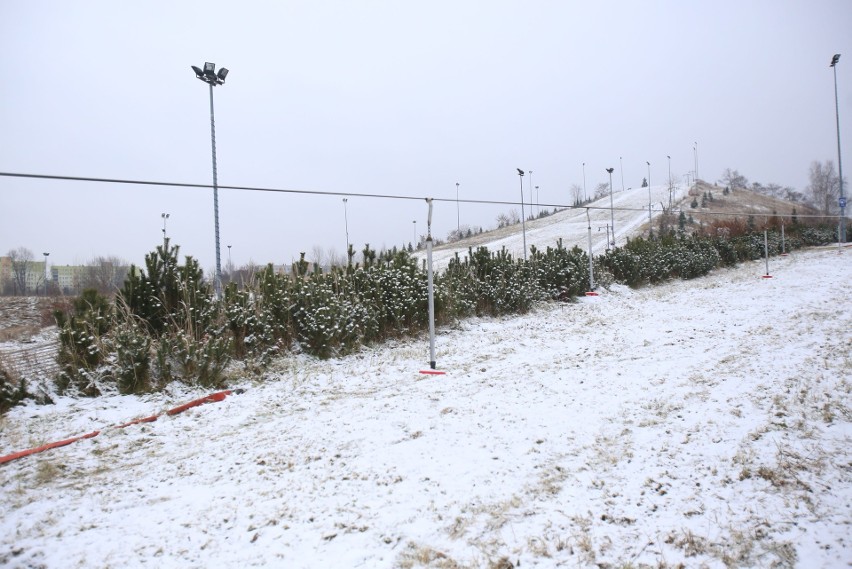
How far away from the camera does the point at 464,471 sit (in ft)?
9.87

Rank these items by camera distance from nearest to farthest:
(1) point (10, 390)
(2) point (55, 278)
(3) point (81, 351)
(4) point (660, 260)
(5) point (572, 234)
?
(1) point (10, 390)
(3) point (81, 351)
(2) point (55, 278)
(4) point (660, 260)
(5) point (572, 234)

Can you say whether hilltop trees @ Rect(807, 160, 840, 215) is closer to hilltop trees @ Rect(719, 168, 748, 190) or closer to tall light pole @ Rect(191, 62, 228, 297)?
hilltop trees @ Rect(719, 168, 748, 190)

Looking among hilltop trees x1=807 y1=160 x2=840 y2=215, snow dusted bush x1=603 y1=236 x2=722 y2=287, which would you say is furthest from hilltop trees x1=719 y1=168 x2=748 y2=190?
snow dusted bush x1=603 y1=236 x2=722 y2=287

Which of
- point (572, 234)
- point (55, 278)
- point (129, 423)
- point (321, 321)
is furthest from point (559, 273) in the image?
point (572, 234)

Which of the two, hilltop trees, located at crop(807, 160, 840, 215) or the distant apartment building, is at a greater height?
hilltop trees, located at crop(807, 160, 840, 215)

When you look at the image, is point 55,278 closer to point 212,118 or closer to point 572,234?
point 212,118

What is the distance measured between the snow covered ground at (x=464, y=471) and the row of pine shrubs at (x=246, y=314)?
434 mm

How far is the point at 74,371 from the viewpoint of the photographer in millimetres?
4738

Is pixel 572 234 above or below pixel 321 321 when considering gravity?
above

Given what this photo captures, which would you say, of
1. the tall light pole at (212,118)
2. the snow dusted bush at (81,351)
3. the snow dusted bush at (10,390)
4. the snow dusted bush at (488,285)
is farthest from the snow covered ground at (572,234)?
the snow dusted bush at (10,390)

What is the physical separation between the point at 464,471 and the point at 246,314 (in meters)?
4.19

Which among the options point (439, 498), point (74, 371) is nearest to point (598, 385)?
point (439, 498)

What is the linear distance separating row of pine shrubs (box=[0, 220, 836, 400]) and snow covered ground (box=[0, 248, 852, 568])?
1.42 feet

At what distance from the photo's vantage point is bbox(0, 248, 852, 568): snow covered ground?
86.9 inches
